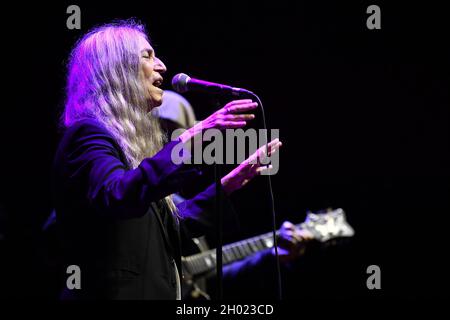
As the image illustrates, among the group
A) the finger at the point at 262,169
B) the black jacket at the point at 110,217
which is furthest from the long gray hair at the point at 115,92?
the finger at the point at 262,169

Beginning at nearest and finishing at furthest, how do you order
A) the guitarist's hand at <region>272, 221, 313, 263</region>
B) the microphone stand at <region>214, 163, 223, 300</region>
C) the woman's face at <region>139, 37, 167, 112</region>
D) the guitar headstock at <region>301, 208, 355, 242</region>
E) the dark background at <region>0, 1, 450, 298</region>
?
the microphone stand at <region>214, 163, 223, 300</region>
the woman's face at <region>139, 37, 167, 112</region>
the guitarist's hand at <region>272, 221, 313, 263</region>
the guitar headstock at <region>301, 208, 355, 242</region>
the dark background at <region>0, 1, 450, 298</region>

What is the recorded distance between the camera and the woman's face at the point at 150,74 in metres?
1.94

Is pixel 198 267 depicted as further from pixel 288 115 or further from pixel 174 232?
pixel 174 232

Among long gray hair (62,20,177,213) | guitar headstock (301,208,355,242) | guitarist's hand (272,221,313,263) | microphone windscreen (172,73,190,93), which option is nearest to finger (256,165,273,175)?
long gray hair (62,20,177,213)

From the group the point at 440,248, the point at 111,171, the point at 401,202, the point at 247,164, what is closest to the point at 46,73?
the point at 247,164

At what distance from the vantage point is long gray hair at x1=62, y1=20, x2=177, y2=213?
5.95ft

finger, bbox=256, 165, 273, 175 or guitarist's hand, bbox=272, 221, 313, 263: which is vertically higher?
finger, bbox=256, 165, 273, 175


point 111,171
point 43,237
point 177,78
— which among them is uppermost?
point 177,78

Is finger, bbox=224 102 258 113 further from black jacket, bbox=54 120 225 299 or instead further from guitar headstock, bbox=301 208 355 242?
guitar headstock, bbox=301 208 355 242

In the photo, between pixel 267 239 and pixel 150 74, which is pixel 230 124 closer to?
pixel 150 74

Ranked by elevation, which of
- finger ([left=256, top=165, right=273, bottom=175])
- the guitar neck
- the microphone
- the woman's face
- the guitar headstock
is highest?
the woman's face

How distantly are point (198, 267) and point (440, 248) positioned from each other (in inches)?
72.4

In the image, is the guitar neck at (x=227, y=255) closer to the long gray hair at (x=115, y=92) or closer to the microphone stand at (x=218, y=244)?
the long gray hair at (x=115, y=92)
